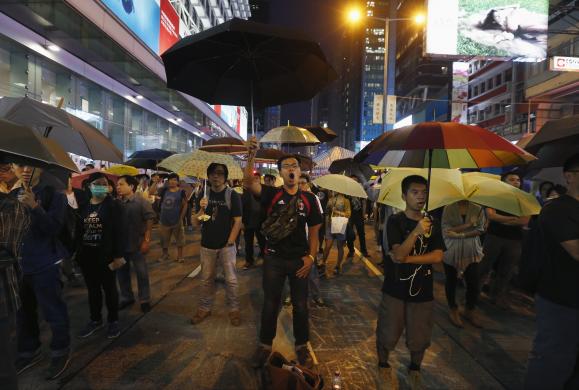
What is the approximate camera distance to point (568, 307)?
8.52ft

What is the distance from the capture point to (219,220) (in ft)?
16.4

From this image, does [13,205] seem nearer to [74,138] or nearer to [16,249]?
[16,249]

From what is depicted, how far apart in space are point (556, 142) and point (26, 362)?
561 centimetres

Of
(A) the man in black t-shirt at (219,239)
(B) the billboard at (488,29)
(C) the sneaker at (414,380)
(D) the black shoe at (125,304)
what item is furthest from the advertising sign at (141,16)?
(B) the billboard at (488,29)

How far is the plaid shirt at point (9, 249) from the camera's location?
2.37 metres

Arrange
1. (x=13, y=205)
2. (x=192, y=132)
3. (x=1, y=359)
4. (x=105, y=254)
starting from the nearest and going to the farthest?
(x=1, y=359), (x=13, y=205), (x=105, y=254), (x=192, y=132)

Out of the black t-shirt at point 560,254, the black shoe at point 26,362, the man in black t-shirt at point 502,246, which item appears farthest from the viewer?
the man in black t-shirt at point 502,246

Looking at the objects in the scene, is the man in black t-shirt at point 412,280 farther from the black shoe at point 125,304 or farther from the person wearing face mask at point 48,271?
the black shoe at point 125,304

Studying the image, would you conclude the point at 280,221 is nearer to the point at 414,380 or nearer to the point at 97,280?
the point at 414,380

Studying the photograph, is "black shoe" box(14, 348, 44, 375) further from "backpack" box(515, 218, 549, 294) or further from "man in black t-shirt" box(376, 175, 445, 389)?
"backpack" box(515, 218, 549, 294)

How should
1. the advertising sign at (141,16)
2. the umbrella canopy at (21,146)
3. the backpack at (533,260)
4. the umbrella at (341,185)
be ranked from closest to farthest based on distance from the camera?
the umbrella canopy at (21,146)
the backpack at (533,260)
the umbrella at (341,185)
the advertising sign at (141,16)

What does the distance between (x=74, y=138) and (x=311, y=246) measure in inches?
132

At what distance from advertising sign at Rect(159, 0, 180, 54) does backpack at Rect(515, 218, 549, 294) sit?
17.5 metres

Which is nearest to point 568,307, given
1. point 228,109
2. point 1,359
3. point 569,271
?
point 569,271
